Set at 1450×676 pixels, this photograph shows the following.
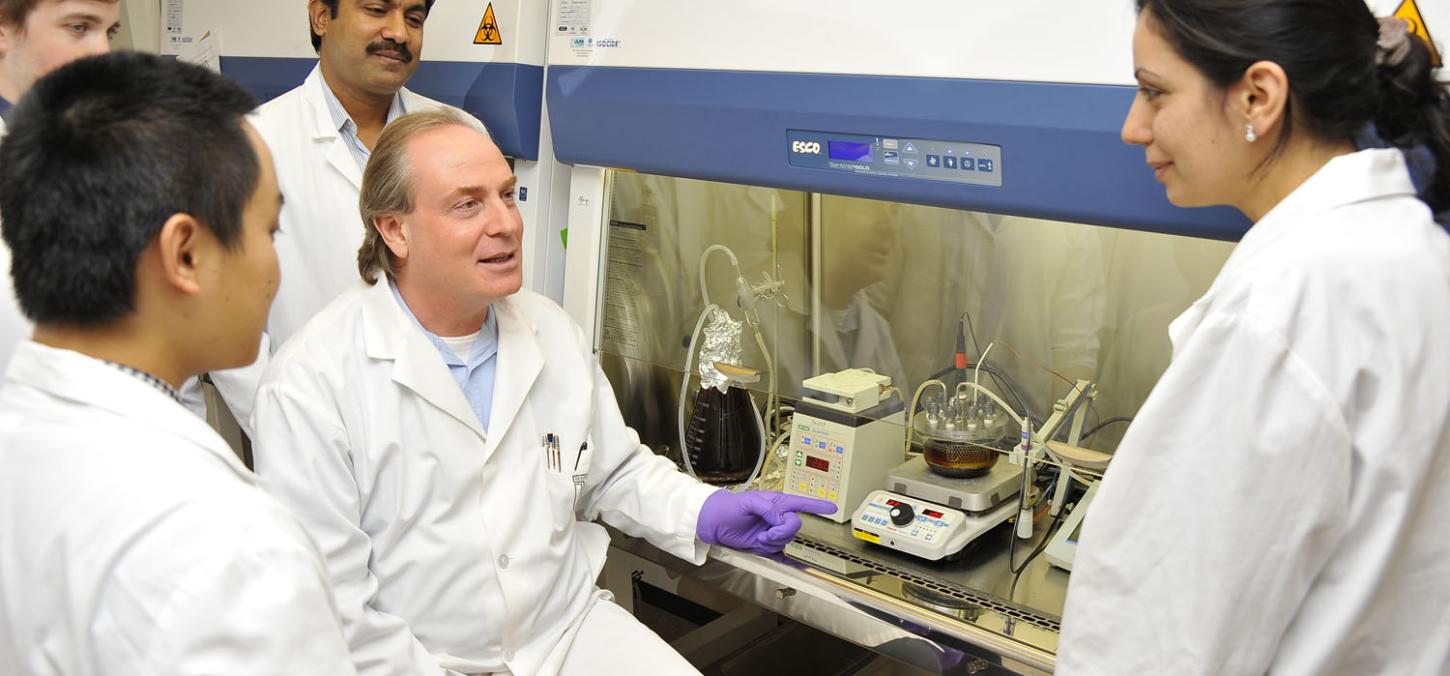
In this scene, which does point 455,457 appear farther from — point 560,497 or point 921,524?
point 921,524

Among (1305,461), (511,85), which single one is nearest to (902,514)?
(1305,461)

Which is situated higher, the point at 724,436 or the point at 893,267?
the point at 893,267

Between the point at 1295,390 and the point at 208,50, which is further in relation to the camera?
the point at 208,50

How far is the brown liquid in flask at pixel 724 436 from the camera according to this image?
204cm

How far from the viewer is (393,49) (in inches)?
82.0

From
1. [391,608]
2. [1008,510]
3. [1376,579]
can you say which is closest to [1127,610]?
[1376,579]

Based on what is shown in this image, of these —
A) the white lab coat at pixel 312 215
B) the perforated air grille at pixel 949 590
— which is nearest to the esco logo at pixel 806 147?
the perforated air grille at pixel 949 590

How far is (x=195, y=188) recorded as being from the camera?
33.1 inches

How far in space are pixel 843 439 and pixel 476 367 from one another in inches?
24.2

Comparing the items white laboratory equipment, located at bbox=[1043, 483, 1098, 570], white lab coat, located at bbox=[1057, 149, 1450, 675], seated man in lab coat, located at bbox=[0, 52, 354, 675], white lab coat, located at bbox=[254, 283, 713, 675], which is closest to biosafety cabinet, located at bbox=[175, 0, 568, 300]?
white lab coat, located at bbox=[254, 283, 713, 675]

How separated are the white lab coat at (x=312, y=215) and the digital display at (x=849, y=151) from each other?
82cm

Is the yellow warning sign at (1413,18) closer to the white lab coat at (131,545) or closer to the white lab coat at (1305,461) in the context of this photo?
the white lab coat at (1305,461)

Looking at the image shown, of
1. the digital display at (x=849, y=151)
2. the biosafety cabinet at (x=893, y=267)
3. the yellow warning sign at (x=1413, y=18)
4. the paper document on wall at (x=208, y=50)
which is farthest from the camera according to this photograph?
the paper document on wall at (x=208, y=50)

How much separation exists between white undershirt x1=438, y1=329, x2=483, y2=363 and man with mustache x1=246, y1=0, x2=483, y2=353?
1.58ft
